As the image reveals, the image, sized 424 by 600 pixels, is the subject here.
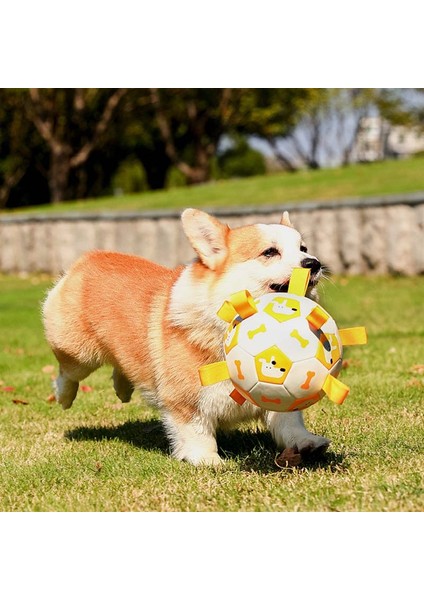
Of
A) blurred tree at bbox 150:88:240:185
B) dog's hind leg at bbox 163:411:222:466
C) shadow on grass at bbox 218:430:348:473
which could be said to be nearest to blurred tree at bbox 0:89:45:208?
blurred tree at bbox 150:88:240:185

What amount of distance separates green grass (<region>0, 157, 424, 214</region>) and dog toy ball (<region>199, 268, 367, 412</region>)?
11.2 meters

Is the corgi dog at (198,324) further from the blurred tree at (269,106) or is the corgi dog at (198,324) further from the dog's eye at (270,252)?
the blurred tree at (269,106)

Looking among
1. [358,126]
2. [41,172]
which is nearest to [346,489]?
[41,172]

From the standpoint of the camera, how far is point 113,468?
163 inches

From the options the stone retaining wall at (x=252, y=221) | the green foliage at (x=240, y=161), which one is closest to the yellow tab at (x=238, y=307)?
the stone retaining wall at (x=252, y=221)

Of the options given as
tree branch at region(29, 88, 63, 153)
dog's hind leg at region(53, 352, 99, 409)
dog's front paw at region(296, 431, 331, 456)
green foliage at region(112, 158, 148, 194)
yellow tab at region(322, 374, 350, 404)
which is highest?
yellow tab at region(322, 374, 350, 404)

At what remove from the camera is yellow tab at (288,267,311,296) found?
3787 millimetres

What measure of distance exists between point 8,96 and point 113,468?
2730cm

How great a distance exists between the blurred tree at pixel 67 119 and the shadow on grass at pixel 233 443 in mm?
22246

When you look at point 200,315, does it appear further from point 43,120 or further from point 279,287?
point 43,120

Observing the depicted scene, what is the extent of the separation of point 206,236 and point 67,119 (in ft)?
82.6

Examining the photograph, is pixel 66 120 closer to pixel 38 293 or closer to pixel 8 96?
pixel 8 96

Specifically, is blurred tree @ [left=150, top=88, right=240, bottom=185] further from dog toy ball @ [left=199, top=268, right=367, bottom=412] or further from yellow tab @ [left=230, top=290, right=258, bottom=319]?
dog toy ball @ [left=199, top=268, right=367, bottom=412]

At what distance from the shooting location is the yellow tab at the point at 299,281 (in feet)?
12.4
